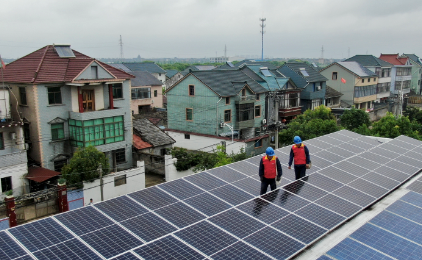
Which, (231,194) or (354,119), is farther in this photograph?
(354,119)

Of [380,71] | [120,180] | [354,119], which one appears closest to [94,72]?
[120,180]

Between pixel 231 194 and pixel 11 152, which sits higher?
pixel 231 194

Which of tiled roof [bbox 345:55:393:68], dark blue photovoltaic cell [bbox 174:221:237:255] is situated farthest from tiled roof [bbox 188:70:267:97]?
tiled roof [bbox 345:55:393:68]

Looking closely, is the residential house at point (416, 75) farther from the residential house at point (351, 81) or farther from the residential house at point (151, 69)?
the residential house at point (151, 69)

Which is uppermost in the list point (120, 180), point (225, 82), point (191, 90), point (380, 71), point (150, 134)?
point (380, 71)

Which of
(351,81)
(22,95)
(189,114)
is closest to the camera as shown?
(22,95)

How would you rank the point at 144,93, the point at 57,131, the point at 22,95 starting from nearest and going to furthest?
the point at 22,95 < the point at 57,131 < the point at 144,93

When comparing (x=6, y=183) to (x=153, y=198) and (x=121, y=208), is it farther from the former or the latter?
(x=121, y=208)
